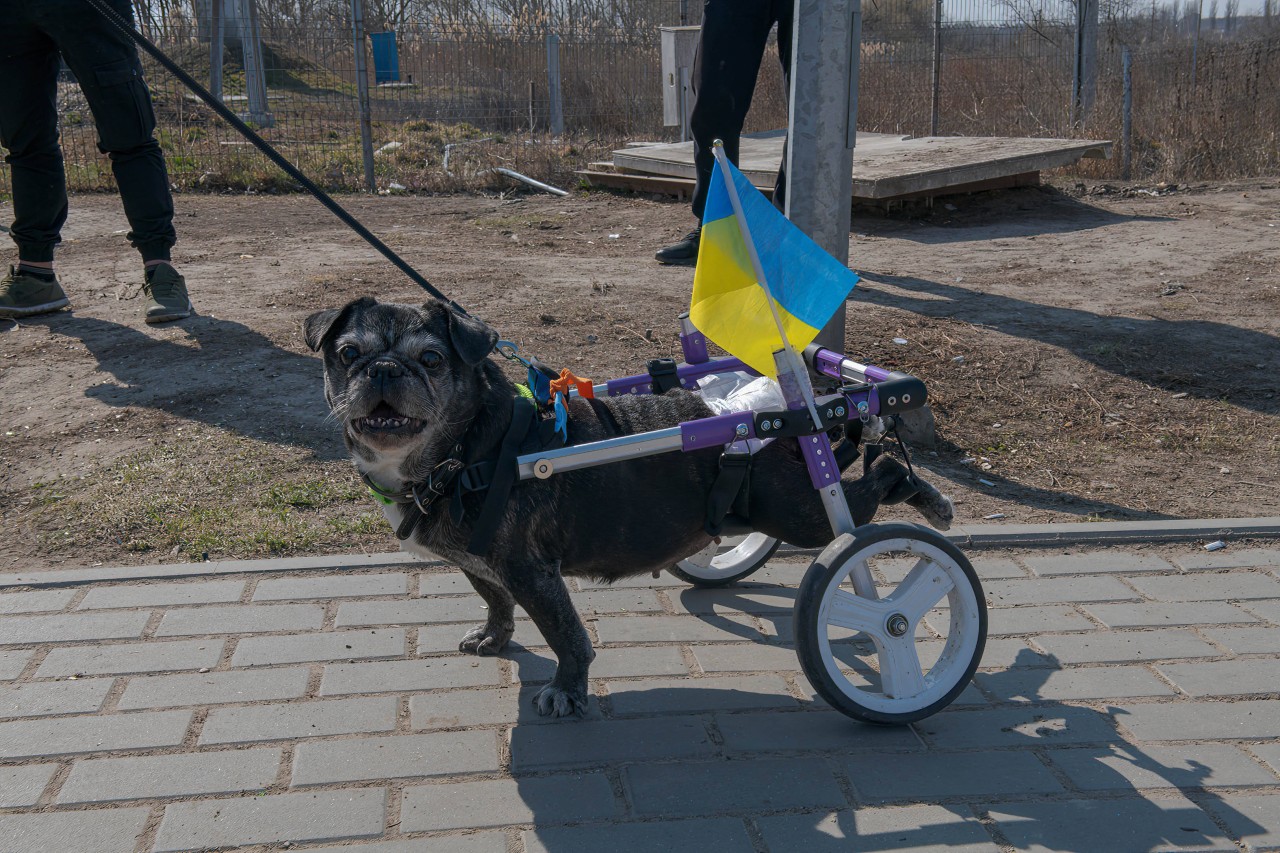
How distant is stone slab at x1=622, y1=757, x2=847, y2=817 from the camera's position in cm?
292

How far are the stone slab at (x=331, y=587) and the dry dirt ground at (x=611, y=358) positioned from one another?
12.3 inches

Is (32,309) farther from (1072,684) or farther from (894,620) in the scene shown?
(1072,684)

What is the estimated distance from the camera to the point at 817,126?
16.8ft

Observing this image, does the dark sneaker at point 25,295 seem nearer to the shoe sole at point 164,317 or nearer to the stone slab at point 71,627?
the shoe sole at point 164,317

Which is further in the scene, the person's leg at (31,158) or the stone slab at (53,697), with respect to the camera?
the person's leg at (31,158)

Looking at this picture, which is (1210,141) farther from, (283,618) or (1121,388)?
(283,618)

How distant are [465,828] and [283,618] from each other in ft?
4.46

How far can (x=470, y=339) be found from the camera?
322 centimetres

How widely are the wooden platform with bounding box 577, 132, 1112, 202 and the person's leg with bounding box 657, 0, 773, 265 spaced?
7.60 feet

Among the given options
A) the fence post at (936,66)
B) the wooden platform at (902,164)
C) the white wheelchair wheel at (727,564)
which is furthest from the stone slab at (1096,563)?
the fence post at (936,66)

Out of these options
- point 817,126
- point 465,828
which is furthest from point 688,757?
point 817,126

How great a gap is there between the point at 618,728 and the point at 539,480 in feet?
2.55

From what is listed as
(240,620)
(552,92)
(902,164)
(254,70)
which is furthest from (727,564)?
(254,70)

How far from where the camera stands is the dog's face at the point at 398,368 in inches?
121
